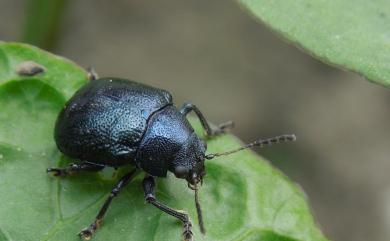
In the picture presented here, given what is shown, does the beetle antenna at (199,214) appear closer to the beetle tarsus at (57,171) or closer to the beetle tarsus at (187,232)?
the beetle tarsus at (187,232)

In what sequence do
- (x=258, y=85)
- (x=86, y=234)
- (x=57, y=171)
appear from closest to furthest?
(x=86, y=234)
(x=57, y=171)
(x=258, y=85)

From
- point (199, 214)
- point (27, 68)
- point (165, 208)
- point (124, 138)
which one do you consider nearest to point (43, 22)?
point (27, 68)

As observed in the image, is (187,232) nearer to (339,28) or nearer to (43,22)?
(339,28)

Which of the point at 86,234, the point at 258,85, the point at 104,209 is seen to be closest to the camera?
the point at 86,234

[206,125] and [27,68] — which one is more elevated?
[27,68]

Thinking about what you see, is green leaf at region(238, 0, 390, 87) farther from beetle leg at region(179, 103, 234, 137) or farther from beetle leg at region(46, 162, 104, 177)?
beetle leg at region(46, 162, 104, 177)

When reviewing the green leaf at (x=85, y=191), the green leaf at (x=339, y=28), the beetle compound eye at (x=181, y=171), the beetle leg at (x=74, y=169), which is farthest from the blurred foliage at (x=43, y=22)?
the green leaf at (x=339, y=28)
